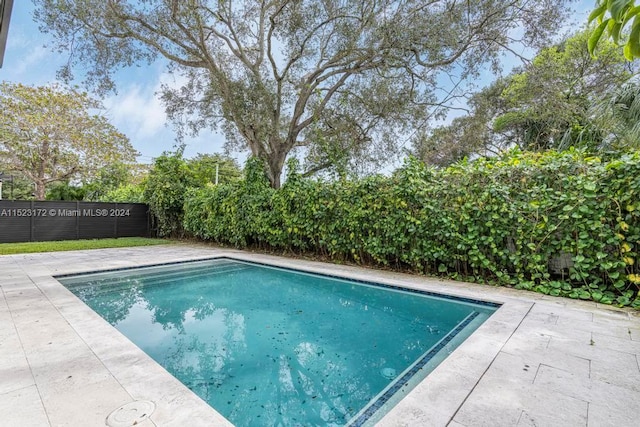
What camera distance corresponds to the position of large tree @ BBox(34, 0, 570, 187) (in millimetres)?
7941

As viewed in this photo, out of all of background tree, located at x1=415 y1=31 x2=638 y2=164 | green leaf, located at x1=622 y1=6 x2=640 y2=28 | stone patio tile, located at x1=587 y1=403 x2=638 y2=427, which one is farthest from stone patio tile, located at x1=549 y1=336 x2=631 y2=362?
background tree, located at x1=415 y1=31 x2=638 y2=164

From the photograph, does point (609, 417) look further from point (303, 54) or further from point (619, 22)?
point (303, 54)

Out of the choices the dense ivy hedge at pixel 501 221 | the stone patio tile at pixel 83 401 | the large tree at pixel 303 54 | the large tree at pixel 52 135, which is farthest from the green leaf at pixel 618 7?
the large tree at pixel 52 135

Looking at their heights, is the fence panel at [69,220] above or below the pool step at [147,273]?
above

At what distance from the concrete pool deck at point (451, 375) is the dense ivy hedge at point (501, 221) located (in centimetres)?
85

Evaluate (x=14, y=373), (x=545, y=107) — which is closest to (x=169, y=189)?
(x=14, y=373)

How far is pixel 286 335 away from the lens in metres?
3.58

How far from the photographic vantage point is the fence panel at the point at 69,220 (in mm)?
11039

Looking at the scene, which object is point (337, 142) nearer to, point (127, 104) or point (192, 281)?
point (192, 281)

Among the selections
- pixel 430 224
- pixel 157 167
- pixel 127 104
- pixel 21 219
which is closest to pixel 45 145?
pixel 127 104

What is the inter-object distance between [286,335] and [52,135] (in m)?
19.9

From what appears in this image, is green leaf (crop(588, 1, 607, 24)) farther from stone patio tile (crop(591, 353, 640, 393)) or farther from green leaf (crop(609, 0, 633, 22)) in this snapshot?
stone patio tile (crop(591, 353, 640, 393))

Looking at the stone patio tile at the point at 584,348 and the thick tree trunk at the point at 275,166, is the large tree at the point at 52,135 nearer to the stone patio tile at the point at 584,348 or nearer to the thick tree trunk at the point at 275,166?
the thick tree trunk at the point at 275,166

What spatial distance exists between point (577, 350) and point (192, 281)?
578 cm
